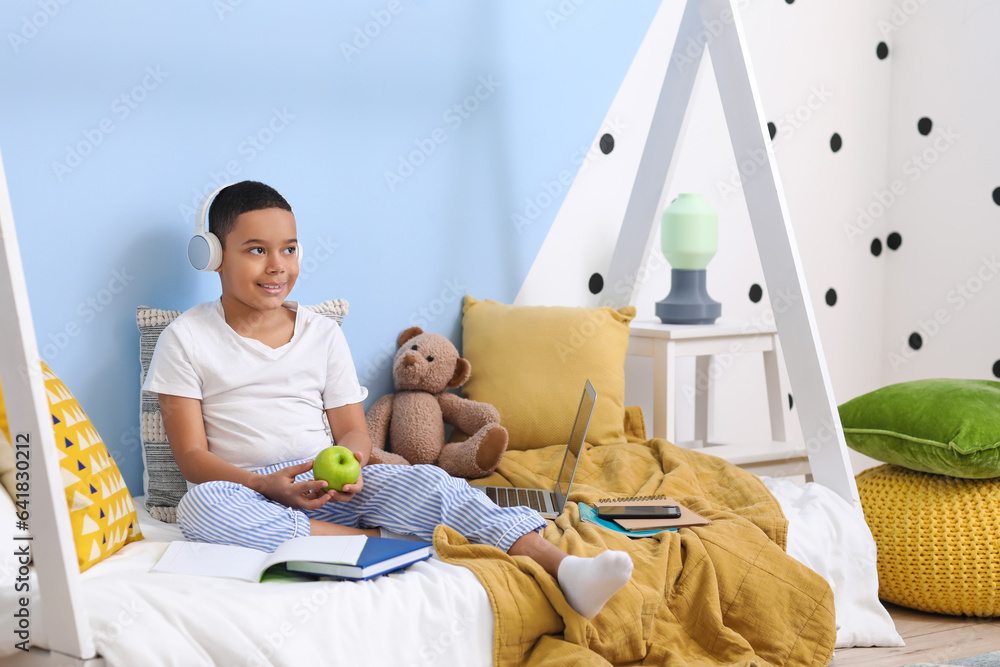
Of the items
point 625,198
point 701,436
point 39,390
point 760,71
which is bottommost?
point 701,436

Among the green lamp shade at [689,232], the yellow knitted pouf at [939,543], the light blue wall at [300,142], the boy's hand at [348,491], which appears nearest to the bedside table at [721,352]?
the green lamp shade at [689,232]

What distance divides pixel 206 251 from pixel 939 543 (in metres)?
1.43

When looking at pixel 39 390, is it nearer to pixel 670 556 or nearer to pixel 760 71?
pixel 670 556

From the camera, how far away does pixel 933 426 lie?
166cm

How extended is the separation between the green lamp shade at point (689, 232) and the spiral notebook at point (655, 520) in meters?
0.72

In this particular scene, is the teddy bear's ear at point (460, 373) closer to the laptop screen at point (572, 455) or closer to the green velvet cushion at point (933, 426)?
the laptop screen at point (572, 455)

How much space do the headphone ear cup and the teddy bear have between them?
0.47 meters

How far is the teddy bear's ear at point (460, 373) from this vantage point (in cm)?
188

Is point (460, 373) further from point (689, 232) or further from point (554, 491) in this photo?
point (689, 232)

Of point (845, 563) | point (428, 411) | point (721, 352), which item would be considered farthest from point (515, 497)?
point (721, 352)

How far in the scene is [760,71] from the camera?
2.38m

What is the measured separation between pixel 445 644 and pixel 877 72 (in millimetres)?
2190

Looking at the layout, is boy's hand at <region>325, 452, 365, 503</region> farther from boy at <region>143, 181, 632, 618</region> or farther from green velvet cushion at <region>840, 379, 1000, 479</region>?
green velvet cushion at <region>840, 379, 1000, 479</region>

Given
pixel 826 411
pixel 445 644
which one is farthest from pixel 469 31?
pixel 445 644
